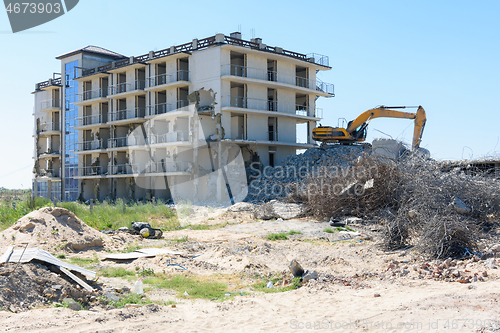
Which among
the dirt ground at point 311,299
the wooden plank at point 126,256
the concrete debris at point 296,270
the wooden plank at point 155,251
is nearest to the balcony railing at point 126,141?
the dirt ground at point 311,299

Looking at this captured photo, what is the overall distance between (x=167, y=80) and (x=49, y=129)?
20703 millimetres

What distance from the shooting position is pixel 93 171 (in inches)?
1606

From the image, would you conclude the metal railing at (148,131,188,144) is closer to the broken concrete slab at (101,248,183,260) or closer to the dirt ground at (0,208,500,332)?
the dirt ground at (0,208,500,332)

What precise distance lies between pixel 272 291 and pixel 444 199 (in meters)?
6.48

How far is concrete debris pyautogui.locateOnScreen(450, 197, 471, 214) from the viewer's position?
11.2 m

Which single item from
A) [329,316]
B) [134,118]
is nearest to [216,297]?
[329,316]

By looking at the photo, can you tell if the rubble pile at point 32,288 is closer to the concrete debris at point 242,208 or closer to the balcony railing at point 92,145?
the concrete debris at point 242,208

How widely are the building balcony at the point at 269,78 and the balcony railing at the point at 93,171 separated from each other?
660 inches

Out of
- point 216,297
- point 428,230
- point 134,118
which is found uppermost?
point 134,118

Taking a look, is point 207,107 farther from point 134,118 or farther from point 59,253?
point 59,253

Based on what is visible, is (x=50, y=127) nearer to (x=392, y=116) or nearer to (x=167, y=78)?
(x=167, y=78)

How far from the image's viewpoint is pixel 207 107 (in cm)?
3148

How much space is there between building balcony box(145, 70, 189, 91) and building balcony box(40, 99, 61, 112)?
55.0 ft

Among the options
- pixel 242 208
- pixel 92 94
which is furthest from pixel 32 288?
pixel 92 94
